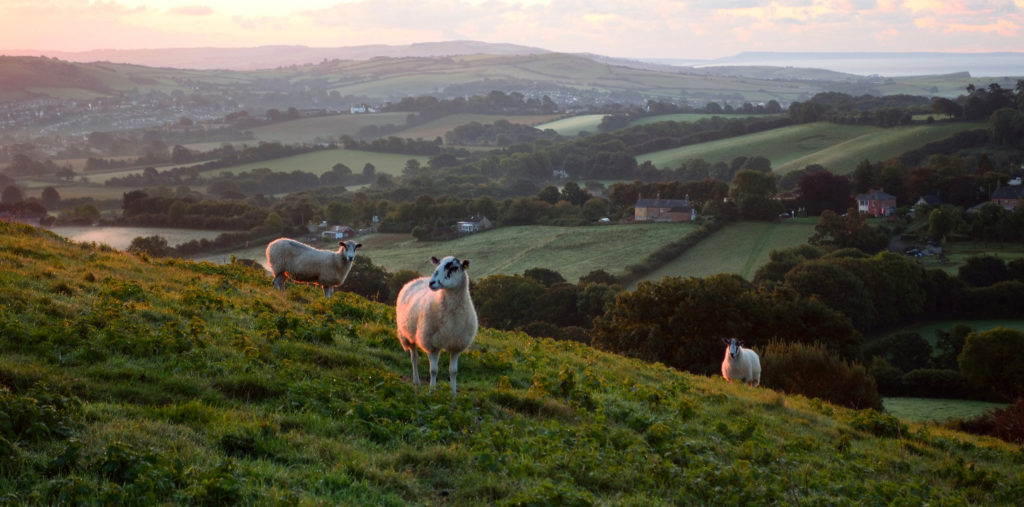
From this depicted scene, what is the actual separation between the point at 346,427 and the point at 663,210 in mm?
95294

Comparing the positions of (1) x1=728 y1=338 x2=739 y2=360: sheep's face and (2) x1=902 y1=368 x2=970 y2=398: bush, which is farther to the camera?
(2) x1=902 y1=368 x2=970 y2=398: bush

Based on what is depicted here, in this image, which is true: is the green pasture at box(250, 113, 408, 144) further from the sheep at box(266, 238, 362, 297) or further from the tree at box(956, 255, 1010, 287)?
the sheep at box(266, 238, 362, 297)

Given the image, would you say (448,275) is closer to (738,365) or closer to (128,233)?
(738,365)

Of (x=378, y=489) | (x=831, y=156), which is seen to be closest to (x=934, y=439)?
(x=378, y=489)

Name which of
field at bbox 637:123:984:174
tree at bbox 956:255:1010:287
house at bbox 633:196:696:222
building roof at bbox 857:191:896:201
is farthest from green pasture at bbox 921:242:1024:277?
field at bbox 637:123:984:174

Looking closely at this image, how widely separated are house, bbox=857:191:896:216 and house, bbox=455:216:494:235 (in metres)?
48.8

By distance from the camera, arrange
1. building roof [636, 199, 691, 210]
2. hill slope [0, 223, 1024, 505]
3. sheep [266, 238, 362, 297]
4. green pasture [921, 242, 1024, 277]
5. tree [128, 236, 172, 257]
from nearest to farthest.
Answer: hill slope [0, 223, 1024, 505] < sheep [266, 238, 362, 297] < tree [128, 236, 172, 257] < green pasture [921, 242, 1024, 277] < building roof [636, 199, 691, 210]

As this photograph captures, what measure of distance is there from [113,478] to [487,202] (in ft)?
315

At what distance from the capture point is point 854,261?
216 feet

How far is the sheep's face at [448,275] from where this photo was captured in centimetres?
1155

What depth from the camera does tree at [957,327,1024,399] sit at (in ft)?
146

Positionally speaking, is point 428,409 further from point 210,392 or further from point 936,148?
point 936,148

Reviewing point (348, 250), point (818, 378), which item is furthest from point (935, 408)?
point (348, 250)

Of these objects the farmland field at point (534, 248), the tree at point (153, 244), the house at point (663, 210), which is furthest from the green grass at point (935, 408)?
the house at point (663, 210)
